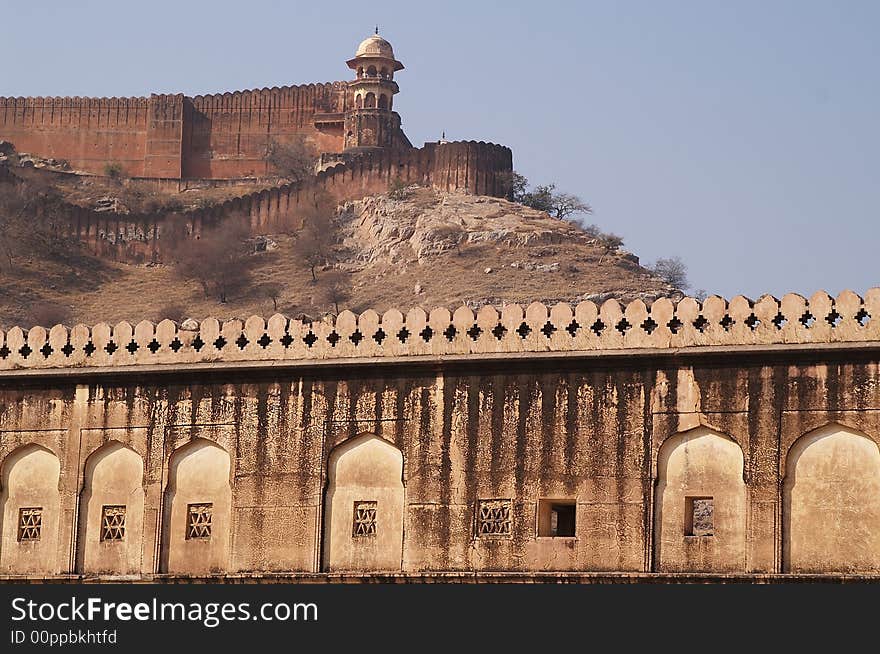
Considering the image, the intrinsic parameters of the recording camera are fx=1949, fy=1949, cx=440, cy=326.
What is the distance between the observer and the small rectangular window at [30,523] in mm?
18000

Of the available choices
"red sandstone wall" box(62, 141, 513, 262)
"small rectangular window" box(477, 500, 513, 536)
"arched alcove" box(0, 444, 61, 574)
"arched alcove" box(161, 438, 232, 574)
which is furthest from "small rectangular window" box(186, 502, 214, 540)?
"red sandstone wall" box(62, 141, 513, 262)

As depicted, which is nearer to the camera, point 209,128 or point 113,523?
point 113,523

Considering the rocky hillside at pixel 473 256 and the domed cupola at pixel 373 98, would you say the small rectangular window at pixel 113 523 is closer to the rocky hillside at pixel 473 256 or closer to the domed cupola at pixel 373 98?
the rocky hillside at pixel 473 256

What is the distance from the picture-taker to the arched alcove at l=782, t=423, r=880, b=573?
51.3ft

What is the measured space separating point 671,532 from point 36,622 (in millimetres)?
5233

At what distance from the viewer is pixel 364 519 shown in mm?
17109

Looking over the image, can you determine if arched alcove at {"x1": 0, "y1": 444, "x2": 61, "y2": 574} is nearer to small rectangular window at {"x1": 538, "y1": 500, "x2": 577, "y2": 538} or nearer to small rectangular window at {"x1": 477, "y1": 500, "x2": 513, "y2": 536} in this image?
small rectangular window at {"x1": 477, "y1": 500, "x2": 513, "y2": 536}

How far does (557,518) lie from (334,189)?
5992cm

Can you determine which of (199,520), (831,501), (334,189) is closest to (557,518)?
(831,501)

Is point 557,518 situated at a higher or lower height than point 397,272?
lower

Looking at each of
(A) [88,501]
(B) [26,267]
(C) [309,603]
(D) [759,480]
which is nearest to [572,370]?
(D) [759,480]

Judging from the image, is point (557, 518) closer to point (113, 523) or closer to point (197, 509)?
point (197, 509)

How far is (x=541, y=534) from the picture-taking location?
16.5 m

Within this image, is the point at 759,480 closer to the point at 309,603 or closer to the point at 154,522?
the point at 309,603
